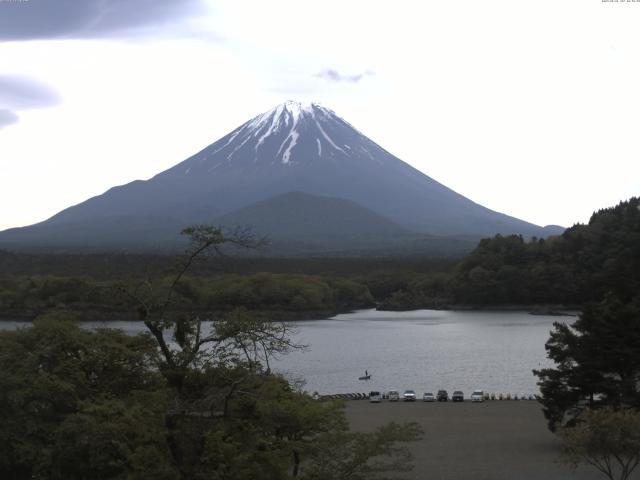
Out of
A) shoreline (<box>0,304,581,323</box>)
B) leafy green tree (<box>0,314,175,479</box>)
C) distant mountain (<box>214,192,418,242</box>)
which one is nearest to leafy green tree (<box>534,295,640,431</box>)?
leafy green tree (<box>0,314,175,479</box>)

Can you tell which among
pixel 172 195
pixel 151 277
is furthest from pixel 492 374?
pixel 172 195

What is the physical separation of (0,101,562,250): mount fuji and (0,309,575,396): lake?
6048 centimetres

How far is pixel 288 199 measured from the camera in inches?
4929

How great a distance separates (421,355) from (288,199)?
306 feet

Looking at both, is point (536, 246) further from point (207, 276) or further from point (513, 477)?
point (513, 477)

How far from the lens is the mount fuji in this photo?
117 metres

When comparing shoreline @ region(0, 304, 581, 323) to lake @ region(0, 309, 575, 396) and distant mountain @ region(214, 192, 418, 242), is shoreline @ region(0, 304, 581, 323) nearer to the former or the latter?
lake @ region(0, 309, 575, 396)

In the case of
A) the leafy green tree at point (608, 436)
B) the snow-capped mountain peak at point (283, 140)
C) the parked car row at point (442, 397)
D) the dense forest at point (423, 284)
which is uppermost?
the snow-capped mountain peak at point (283, 140)

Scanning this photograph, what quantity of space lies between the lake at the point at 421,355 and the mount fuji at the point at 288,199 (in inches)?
2381

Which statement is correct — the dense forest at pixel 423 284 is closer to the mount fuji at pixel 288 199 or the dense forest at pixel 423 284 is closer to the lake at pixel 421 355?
the lake at pixel 421 355

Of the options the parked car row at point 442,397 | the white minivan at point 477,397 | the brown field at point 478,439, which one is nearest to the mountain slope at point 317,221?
the parked car row at point 442,397

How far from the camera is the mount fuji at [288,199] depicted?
117375 millimetres

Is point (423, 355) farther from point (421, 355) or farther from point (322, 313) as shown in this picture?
point (322, 313)

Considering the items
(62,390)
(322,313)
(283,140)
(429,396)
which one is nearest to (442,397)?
(429,396)
